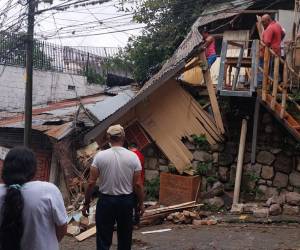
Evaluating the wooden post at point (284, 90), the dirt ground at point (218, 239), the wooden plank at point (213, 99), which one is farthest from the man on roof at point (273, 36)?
the dirt ground at point (218, 239)

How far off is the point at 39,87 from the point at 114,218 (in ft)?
52.5

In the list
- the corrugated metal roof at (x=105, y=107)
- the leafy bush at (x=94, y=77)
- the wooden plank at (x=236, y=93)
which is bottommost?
the corrugated metal roof at (x=105, y=107)

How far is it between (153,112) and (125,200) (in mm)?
6475

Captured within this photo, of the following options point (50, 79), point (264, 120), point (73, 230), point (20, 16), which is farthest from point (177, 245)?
point (50, 79)

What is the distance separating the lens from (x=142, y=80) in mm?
16703

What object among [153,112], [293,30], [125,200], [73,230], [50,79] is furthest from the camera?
[50,79]

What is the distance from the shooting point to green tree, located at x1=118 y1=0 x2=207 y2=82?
54.0ft

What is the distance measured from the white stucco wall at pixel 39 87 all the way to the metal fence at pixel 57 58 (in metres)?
0.34

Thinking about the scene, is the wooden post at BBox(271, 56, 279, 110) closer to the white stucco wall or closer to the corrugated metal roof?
the corrugated metal roof

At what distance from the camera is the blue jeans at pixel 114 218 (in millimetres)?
5414

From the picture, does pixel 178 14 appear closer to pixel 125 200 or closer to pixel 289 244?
pixel 289 244

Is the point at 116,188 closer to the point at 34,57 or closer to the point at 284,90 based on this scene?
the point at 284,90

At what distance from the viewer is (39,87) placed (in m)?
20.7

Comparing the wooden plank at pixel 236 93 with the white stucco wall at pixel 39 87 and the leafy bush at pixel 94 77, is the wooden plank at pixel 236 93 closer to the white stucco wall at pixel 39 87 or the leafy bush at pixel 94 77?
the white stucco wall at pixel 39 87
